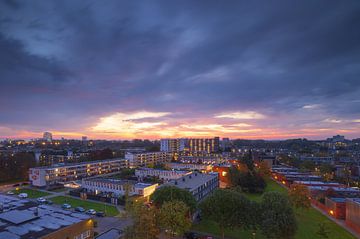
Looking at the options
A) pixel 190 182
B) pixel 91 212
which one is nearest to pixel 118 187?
pixel 91 212

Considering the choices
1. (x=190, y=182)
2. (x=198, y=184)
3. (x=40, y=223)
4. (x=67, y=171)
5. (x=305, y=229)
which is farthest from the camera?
(x=67, y=171)

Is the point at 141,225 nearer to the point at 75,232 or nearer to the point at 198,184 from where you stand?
the point at 75,232

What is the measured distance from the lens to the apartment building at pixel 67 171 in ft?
163

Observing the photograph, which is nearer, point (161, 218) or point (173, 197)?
point (161, 218)

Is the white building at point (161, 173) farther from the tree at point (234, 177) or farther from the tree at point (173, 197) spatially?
the tree at point (173, 197)

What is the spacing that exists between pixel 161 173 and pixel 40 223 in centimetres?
3864

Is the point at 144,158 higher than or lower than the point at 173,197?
lower

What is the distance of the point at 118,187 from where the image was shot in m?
42.9

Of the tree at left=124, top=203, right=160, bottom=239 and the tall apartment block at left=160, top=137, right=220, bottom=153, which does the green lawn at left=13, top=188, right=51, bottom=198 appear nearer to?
the tree at left=124, top=203, right=160, bottom=239

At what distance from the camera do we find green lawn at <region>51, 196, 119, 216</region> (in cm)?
3306

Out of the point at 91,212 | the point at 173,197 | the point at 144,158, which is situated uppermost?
the point at 173,197

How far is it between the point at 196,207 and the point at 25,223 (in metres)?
15.8

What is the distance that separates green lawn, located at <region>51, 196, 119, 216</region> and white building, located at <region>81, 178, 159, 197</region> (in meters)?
4.82

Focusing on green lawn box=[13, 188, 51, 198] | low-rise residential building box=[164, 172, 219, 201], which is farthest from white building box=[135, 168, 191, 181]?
green lawn box=[13, 188, 51, 198]
